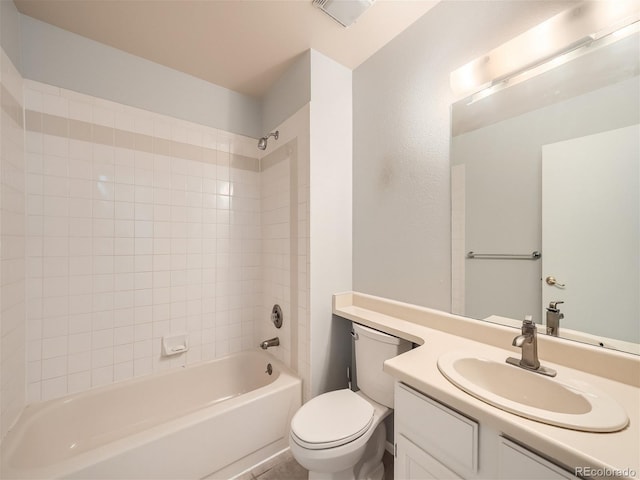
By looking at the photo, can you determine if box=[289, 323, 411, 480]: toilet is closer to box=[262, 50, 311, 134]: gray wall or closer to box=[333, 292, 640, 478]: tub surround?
box=[333, 292, 640, 478]: tub surround

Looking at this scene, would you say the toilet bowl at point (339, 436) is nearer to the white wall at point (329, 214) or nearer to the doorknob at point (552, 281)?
the white wall at point (329, 214)

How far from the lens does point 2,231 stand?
3.93 feet

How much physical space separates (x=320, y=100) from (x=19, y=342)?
2226 millimetres

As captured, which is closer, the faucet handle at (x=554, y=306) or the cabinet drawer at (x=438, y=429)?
the cabinet drawer at (x=438, y=429)

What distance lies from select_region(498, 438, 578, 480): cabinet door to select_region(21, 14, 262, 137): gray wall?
2.43 meters

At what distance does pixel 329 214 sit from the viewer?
1.76 m

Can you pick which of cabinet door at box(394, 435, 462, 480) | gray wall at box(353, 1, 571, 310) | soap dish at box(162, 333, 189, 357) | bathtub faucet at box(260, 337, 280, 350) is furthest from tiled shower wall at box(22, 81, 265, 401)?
cabinet door at box(394, 435, 462, 480)

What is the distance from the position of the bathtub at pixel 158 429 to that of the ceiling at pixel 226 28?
7.13 ft

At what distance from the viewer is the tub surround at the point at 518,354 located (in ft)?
1.85

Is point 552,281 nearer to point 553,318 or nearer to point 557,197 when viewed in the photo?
point 553,318

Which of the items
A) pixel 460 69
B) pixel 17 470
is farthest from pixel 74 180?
pixel 460 69

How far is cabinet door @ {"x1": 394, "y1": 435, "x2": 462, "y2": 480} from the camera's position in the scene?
0.83 metres

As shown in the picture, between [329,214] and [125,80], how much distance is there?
5.44 feet

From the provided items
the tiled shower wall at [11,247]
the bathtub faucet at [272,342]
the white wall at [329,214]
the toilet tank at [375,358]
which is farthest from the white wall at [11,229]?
the toilet tank at [375,358]
